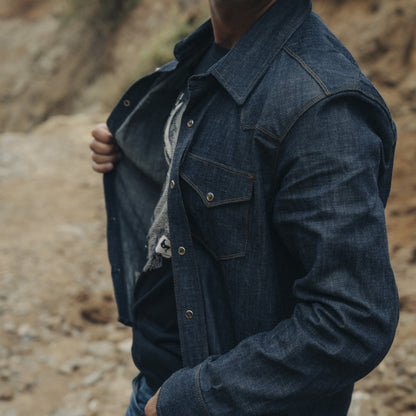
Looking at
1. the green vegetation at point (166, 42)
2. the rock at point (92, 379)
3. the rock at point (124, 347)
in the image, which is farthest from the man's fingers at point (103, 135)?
the green vegetation at point (166, 42)

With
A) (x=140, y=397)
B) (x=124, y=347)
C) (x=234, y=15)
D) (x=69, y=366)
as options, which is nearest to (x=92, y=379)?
(x=69, y=366)

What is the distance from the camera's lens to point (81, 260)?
4.79 metres

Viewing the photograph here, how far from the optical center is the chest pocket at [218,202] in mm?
1116

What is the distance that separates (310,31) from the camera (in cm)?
113

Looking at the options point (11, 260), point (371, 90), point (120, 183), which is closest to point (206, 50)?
point (120, 183)

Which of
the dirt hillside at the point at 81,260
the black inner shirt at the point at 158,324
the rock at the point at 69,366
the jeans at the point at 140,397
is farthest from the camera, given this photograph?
the rock at the point at 69,366

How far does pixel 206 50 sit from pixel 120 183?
53 centimetres

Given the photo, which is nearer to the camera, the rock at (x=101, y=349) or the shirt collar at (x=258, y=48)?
the shirt collar at (x=258, y=48)

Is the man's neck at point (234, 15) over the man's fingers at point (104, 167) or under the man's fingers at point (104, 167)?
over

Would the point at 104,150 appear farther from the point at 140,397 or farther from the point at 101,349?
the point at 101,349

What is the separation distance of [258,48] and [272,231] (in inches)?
16.0

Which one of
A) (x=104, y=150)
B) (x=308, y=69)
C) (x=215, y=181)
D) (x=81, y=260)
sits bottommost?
(x=215, y=181)

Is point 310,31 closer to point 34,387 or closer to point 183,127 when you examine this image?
point 183,127

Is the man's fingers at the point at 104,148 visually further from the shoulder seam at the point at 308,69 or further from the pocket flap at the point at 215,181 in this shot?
the shoulder seam at the point at 308,69
